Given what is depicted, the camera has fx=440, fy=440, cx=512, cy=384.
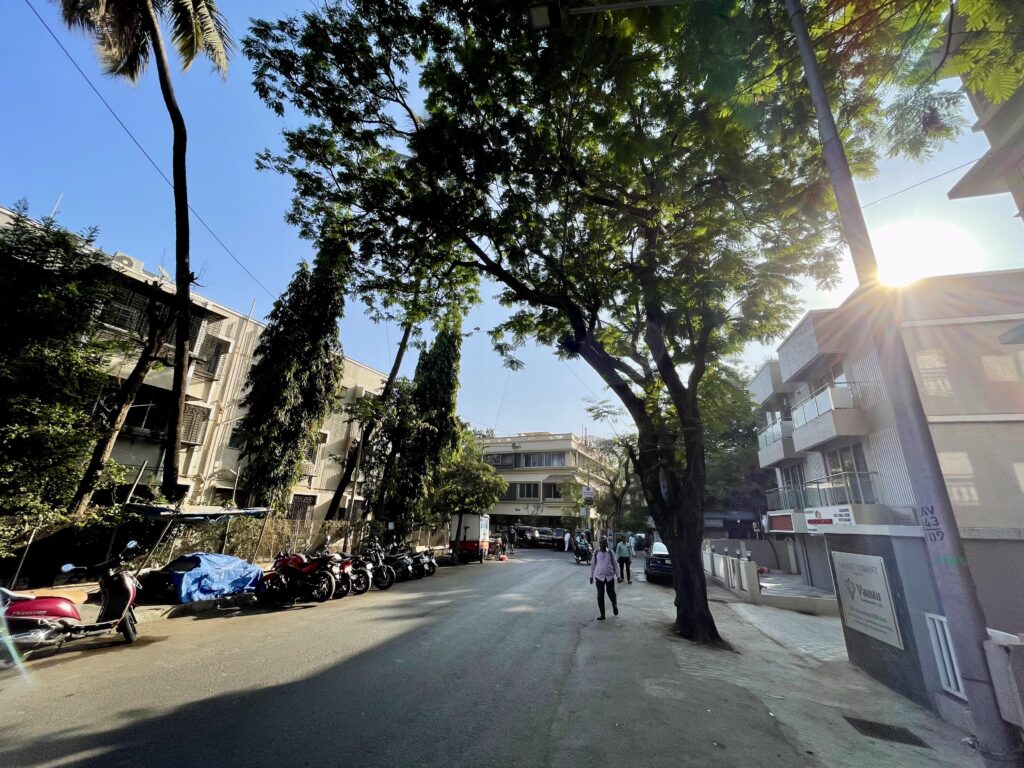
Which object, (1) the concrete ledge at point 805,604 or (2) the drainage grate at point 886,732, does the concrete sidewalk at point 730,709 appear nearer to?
(2) the drainage grate at point 886,732

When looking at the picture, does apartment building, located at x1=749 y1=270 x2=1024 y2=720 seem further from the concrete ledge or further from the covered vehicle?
the covered vehicle

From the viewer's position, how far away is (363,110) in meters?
7.97

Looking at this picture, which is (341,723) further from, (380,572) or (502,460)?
(502,460)

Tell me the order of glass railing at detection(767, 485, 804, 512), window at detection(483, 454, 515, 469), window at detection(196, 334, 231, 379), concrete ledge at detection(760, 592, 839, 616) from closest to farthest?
Answer: 1. concrete ledge at detection(760, 592, 839, 616)
2. window at detection(196, 334, 231, 379)
3. glass railing at detection(767, 485, 804, 512)
4. window at detection(483, 454, 515, 469)

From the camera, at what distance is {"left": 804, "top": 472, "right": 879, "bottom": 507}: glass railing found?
14.1 metres

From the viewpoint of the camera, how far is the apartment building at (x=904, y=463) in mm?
5730

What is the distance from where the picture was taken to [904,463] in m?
12.3

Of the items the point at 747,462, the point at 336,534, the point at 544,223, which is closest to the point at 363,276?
the point at 544,223

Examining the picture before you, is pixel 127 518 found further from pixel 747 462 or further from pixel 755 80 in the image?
pixel 747 462

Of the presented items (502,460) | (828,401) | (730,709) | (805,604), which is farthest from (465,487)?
(502,460)

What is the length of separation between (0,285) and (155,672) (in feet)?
25.3

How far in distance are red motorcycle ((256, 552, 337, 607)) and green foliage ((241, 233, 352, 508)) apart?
642 centimetres

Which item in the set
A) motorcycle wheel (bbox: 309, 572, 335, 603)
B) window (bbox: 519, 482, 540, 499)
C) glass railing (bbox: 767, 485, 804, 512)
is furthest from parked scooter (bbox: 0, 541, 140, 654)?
window (bbox: 519, 482, 540, 499)

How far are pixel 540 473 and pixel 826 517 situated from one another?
1365 inches
